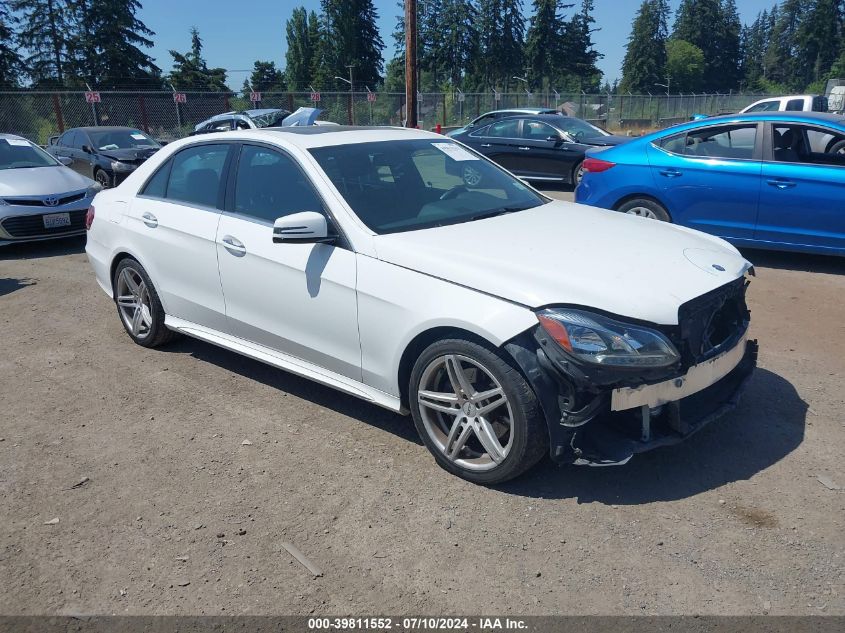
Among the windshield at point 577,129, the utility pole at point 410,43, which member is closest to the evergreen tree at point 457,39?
the utility pole at point 410,43

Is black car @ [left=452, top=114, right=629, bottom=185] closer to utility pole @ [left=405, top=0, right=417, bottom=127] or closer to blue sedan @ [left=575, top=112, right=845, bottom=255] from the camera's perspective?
utility pole @ [left=405, top=0, right=417, bottom=127]

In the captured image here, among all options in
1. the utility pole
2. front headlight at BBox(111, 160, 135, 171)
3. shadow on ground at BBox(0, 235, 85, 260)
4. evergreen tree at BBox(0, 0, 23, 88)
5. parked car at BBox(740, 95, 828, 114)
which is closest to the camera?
shadow on ground at BBox(0, 235, 85, 260)

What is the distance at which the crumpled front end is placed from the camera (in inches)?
124

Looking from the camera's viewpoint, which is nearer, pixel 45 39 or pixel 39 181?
pixel 39 181

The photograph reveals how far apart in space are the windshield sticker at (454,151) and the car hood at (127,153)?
1117cm

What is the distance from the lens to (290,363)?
4.34m

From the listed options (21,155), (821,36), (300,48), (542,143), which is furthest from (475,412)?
(821,36)

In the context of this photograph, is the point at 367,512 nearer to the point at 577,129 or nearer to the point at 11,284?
the point at 11,284

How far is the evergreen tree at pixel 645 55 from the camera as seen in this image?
327 feet

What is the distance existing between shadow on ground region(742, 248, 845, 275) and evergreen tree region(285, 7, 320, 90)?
279ft

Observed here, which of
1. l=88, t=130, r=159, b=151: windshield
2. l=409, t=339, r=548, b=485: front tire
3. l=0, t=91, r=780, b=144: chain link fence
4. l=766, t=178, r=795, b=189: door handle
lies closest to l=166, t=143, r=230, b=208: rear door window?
l=409, t=339, r=548, b=485: front tire

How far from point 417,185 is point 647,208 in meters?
4.33

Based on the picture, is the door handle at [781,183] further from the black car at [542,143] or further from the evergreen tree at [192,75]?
the evergreen tree at [192,75]

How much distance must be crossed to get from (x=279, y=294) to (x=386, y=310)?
2.81 feet
